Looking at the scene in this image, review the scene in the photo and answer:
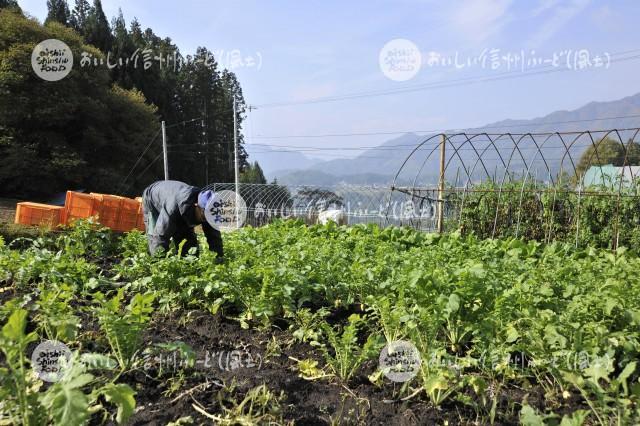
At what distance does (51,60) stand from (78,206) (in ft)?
48.3

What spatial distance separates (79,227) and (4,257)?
1652 millimetres

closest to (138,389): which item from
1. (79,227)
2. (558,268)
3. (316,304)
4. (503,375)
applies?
(316,304)

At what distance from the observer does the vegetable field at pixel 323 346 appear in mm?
2170

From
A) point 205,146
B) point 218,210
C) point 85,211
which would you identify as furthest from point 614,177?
point 205,146

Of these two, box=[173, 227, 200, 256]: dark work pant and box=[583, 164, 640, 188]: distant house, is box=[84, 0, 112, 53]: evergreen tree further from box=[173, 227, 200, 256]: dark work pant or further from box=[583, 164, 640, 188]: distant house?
box=[173, 227, 200, 256]: dark work pant

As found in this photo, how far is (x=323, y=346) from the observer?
2.88 m

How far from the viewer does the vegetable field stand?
85.4 inches

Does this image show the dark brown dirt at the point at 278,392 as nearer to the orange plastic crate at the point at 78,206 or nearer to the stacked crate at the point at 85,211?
the stacked crate at the point at 85,211

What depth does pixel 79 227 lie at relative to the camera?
5.56 meters

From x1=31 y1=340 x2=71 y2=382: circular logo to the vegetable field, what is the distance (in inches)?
2.8

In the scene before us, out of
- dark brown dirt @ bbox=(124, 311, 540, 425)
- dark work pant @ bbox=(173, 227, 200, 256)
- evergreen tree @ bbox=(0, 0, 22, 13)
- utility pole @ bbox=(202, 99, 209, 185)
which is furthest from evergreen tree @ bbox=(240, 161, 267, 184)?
dark brown dirt @ bbox=(124, 311, 540, 425)

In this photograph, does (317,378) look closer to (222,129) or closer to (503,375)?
(503,375)

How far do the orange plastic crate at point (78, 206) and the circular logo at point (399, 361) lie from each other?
10559 mm

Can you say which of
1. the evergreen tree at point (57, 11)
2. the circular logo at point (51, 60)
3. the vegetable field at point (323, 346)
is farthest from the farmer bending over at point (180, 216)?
the evergreen tree at point (57, 11)
